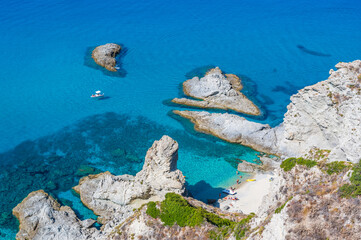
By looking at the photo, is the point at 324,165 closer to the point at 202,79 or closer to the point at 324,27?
the point at 202,79

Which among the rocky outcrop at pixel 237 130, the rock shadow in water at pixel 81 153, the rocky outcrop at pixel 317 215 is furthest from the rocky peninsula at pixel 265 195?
the rock shadow in water at pixel 81 153

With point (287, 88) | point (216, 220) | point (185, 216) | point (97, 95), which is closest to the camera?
point (185, 216)

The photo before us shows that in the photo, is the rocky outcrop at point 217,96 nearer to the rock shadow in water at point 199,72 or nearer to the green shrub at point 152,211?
the rock shadow in water at point 199,72

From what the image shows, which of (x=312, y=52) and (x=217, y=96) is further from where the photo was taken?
(x=312, y=52)

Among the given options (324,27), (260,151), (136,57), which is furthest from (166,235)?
(324,27)

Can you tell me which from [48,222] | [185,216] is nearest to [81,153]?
[48,222]

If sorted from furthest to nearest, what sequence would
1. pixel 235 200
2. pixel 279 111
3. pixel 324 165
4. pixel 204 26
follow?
pixel 204 26, pixel 279 111, pixel 235 200, pixel 324 165

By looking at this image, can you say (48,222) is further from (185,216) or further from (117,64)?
(117,64)
